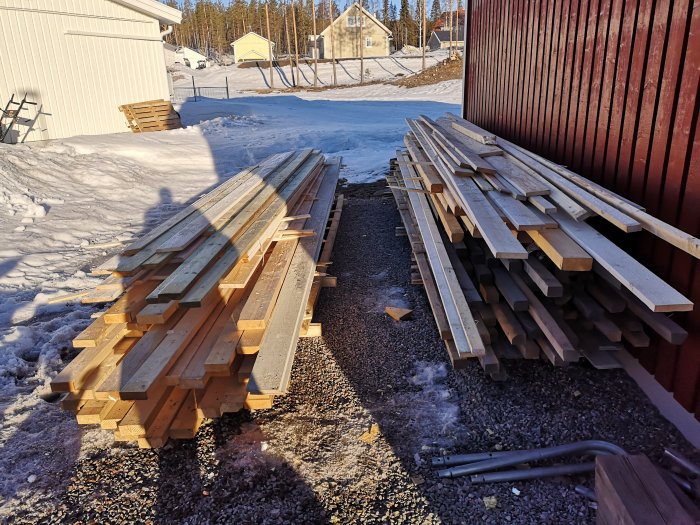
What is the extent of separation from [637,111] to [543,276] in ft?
4.60

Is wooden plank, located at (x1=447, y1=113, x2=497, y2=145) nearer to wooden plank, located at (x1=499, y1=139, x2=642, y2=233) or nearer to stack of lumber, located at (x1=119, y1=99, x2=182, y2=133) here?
wooden plank, located at (x1=499, y1=139, x2=642, y2=233)

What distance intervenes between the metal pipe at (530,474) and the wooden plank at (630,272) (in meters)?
1.12

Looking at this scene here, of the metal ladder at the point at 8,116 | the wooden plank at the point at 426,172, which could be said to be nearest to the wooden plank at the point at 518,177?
the wooden plank at the point at 426,172

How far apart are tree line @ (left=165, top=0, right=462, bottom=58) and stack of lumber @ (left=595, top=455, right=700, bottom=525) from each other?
256 feet

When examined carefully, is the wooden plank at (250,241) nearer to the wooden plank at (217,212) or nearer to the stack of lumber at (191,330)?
the stack of lumber at (191,330)

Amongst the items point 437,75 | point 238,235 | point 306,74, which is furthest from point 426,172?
point 306,74

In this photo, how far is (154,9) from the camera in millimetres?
16609

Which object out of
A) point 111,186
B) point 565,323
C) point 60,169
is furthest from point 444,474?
point 60,169

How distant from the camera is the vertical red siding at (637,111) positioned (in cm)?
328

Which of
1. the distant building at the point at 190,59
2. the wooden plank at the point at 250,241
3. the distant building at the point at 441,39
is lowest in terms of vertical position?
the wooden plank at the point at 250,241

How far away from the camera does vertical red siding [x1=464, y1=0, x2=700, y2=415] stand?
10.8 ft

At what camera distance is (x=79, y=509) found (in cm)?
307

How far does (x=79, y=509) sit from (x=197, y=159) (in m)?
11.9

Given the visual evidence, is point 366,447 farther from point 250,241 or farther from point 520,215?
point 250,241
